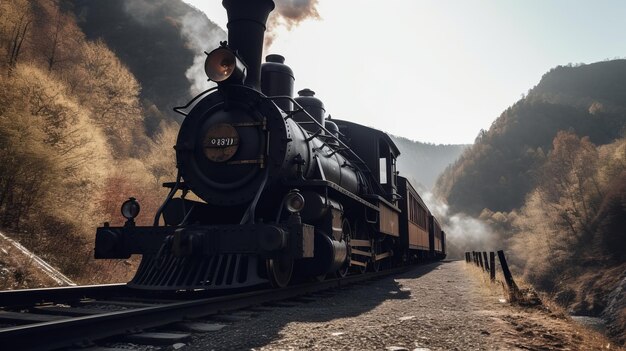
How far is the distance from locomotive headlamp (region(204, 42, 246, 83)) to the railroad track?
283 cm

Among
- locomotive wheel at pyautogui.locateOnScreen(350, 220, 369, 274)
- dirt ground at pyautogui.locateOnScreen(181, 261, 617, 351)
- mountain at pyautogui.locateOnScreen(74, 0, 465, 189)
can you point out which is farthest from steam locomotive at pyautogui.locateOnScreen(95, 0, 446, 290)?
mountain at pyautogui.locateOnScreen(74, 0, 465, 189)

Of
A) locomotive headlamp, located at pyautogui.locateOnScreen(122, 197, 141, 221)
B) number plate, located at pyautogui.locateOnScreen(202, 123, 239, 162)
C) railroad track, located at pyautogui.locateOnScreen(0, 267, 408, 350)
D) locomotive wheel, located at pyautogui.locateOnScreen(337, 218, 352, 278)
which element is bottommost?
railroad track, located at pyautogui.locateOnScreen(0, 267, 408, 350)

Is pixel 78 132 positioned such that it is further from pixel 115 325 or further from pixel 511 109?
pixel 511 109

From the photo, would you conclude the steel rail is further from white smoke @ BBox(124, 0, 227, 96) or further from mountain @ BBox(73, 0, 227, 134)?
white smoke @ BBox(124, 0, 227, 96)

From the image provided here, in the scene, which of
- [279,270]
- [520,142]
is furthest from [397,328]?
[520,142]

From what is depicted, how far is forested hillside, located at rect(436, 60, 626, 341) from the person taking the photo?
111ft

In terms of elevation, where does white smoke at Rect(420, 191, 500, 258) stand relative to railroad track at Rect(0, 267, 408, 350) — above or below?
above

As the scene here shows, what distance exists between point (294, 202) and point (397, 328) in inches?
82.5

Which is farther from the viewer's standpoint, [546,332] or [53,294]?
[53,294]

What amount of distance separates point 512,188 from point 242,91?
98372 millimetres

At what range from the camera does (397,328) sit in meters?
3.81

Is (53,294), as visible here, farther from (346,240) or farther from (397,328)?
(346,240)

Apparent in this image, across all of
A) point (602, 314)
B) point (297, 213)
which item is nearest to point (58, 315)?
point (297, 213)

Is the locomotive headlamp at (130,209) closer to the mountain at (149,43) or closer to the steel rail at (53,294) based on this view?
the steel rail at (53,294)
